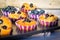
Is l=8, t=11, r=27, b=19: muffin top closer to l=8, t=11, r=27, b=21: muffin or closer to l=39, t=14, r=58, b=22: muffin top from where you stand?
l=8, t=11, r=27, b=21: muffin

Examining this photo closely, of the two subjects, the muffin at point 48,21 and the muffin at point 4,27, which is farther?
the muffin at point 48,21

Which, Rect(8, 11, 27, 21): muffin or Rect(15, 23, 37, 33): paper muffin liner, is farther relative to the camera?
Rect(8, 11, 27, 21): muffin

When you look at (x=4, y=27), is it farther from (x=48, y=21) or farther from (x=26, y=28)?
(x=48, y=21)

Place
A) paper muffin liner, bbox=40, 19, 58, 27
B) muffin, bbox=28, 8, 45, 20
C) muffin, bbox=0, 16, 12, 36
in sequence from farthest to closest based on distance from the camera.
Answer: muffin, bbox=28, 8, 45, 20, paper muffin liner, bbox=40, 19, 58, 27, muffin, bbox=0, 16, 12, 36

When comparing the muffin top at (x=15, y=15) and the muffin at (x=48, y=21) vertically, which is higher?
the muffin top at (x=15, y=15)

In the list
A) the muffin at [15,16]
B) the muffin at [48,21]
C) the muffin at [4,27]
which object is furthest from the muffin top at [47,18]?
the muffin at [4,27]

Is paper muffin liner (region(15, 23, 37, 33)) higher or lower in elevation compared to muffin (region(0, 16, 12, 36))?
lower

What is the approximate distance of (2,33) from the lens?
2.64ft

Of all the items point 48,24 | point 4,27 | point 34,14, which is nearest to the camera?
point 4,27

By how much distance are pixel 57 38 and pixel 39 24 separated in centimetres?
15

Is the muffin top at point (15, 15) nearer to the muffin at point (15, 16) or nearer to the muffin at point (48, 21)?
the muffin at point (15, 16)

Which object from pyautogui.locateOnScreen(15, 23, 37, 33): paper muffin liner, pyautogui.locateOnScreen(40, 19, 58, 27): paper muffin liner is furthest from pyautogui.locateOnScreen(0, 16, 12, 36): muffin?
pyautogui.locateOnScreen(40, 19, 58, 27): paper muffin liner

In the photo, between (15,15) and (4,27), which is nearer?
(4,27)

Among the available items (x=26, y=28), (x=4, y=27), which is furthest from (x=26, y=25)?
(x=4, y=27)
